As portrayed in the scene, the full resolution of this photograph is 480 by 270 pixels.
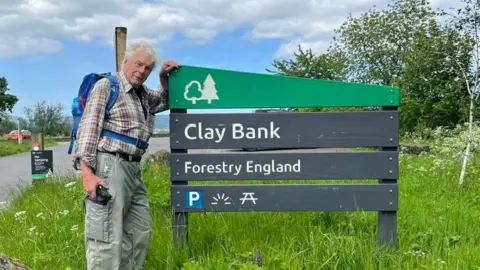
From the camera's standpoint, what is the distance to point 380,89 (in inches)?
160

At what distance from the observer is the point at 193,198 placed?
420 cm

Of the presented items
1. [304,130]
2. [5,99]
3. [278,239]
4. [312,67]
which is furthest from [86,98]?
[5,99]

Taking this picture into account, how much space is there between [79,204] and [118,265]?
2.85m

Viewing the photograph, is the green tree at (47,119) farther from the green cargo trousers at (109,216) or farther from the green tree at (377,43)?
the green cargo trousers at (109,216)

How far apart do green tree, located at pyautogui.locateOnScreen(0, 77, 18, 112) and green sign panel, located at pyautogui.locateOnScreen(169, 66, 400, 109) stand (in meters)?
50.5

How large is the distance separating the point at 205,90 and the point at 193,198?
89 centimetres

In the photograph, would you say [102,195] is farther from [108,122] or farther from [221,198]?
[221,198]

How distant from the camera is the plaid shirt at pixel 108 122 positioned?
132 inches

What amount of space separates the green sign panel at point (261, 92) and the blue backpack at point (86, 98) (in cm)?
68

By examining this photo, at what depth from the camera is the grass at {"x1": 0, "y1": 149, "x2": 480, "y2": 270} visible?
3.57 metres

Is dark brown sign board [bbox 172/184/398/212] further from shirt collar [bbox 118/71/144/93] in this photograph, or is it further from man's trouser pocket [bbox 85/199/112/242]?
shirt collar [bbox 118/71/144/93]

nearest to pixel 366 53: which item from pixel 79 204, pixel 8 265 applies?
pixel 79 204

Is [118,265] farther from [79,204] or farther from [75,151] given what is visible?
[79,204]

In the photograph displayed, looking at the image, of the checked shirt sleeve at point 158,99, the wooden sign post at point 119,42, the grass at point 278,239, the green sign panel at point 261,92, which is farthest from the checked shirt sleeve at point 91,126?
the wooden sign post at point 119,42
